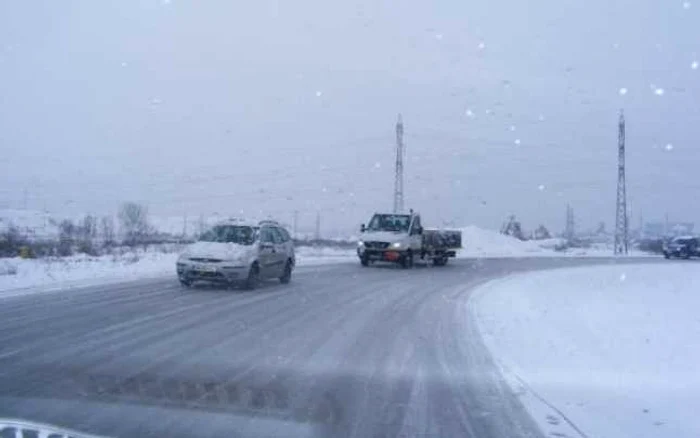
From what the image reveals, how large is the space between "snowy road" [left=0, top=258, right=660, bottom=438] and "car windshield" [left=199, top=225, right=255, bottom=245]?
3795 mm

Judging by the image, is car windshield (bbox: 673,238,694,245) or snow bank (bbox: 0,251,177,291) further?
car windshield (bbox: 673,238,694,245)

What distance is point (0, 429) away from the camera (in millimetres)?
6980

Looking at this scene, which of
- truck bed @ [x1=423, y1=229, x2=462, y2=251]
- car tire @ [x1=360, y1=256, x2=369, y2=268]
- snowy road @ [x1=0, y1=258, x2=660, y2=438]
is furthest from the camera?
truck bed @ [x1=423, y1=229, x2=462, y2=251]

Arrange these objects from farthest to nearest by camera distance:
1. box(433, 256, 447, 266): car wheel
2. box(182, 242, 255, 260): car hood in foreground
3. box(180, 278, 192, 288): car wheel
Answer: box(433, 256, 447, 266): car wheel < box(180, 278, 192, 288): car wheel < box(182, 242, 255, 260): car hood in foreground

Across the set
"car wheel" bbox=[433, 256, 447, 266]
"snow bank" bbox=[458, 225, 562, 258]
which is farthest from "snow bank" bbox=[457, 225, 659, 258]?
"car wheel" bbox=[433, 256, 447, 266]

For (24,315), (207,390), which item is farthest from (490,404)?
(24,315)

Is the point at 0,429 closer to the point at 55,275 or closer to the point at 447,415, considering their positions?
the point at 447,415

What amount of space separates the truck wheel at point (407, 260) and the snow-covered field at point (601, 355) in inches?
513

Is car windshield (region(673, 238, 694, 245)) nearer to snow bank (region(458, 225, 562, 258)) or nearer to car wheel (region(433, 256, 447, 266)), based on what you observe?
snow bank (region(458, 225, 562, 258))

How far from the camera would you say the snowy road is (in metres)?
7.92

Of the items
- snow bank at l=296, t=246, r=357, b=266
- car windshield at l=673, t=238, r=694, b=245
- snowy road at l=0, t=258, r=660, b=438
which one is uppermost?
car windshield at l=673, t=238, r=694, b=245

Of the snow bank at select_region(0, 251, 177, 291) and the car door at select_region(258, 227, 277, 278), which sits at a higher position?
the car door at select_region(258, 227, 277, 278)

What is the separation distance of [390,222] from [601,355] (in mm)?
25847

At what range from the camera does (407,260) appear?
124 ft
